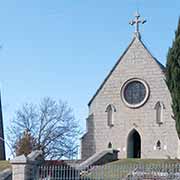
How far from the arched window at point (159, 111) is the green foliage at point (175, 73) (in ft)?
35.5

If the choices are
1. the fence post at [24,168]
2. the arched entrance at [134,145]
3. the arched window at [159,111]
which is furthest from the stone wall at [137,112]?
the fence post at [24,168]

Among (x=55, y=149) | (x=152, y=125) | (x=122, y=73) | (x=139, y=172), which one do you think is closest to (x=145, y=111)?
(x=152, y=125)

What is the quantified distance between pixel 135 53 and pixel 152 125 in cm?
669

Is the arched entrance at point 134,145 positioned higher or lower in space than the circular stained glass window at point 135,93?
lower

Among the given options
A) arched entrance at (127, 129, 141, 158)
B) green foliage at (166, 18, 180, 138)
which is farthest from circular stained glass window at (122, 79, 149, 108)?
green foliage at (166, 18, 180, 138)

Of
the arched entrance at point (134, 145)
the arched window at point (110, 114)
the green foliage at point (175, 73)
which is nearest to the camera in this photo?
the green foliage at point (175, 73)

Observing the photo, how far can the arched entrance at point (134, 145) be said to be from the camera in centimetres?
4609

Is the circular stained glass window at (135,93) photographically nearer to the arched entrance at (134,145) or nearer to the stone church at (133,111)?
the stone church at (133,111)

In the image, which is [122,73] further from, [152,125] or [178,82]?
[178,82]

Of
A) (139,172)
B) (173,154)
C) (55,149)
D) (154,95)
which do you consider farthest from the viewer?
(55,149)

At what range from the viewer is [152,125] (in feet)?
148

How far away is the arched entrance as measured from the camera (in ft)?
151

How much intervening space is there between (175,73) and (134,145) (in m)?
14.6

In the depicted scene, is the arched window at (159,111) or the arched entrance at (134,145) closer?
the arched window at (159,111)
